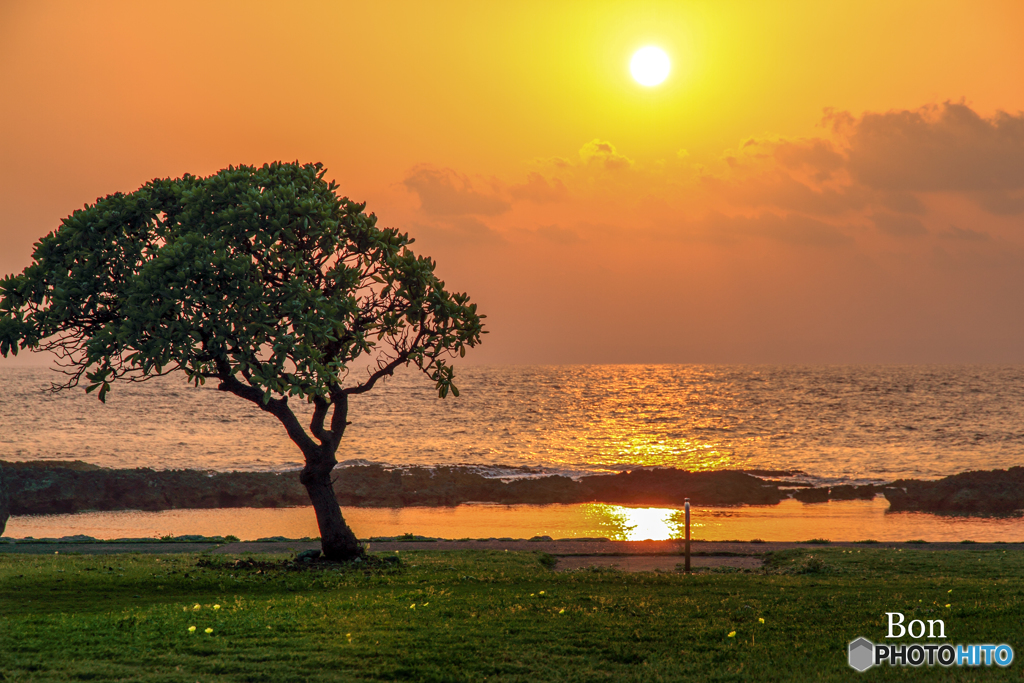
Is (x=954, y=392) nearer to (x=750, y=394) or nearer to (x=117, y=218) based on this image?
(x=750, y=394)

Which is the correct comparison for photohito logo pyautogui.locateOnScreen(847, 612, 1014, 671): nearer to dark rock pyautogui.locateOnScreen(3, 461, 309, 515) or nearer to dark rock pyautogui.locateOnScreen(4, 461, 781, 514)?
dark rock pyautogui.locateOnScreen(4, 461, 781, 514)

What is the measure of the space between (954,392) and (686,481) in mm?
108916

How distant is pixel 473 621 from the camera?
12.3 metres

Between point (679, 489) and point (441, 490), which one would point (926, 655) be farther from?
point (441, 490)

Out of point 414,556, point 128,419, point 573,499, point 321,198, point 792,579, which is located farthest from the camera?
point 128,419

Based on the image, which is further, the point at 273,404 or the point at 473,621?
the point at 273,404

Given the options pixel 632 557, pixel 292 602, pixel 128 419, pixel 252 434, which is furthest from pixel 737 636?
pixel 128 419

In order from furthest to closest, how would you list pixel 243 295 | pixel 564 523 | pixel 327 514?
pixel 564 523
pixel 327 514
pixel 243 295

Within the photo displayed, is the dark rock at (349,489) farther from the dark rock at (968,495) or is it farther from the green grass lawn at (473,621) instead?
the green grass lawn at (473,621)

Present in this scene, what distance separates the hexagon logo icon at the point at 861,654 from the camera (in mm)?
10148

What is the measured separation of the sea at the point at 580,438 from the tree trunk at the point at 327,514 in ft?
39.7

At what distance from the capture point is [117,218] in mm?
17312

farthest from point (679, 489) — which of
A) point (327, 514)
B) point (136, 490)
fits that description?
point (136, 490)

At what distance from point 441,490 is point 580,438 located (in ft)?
114
